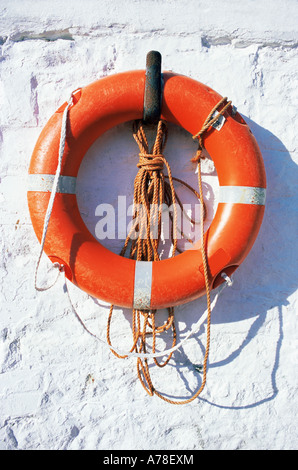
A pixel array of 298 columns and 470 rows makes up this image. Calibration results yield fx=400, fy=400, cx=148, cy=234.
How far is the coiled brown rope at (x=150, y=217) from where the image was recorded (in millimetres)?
1191

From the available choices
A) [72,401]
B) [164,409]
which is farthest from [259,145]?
[72,401]

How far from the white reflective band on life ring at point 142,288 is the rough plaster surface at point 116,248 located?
14 centimetres

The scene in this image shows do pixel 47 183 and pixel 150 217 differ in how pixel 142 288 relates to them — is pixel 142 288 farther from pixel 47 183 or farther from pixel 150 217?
pixel 47 183

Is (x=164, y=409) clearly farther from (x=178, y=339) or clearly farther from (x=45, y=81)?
(x=45, y=81)

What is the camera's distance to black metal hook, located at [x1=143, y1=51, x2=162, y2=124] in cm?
113

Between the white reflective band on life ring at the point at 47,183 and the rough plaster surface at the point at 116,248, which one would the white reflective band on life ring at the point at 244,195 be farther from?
the white reflective band on life ring at the point at 47,183

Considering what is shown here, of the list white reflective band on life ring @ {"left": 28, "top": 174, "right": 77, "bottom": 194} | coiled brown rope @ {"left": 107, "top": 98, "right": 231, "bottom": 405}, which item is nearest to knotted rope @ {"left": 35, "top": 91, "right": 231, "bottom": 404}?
coiled brown rope @ {"left": 107, "top": 98, "right": 231, "bottom": 405}

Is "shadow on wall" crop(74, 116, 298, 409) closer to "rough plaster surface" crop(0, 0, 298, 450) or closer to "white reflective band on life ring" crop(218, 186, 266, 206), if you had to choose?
"rough plaster surface" crop(0, 0, 298, 450)

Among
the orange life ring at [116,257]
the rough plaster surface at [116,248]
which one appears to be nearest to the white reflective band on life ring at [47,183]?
the orange life ring at [116,257]

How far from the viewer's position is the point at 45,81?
1.27m

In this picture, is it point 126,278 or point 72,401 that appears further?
point 72,401

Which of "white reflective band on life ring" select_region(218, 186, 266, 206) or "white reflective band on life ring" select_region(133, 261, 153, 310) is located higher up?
"white reflective band on life ring" select_region(218, 186, 266, 206)

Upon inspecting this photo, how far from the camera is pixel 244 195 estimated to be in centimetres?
115
